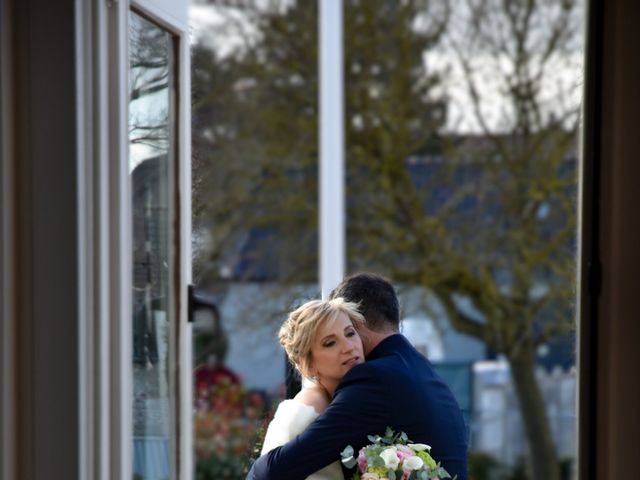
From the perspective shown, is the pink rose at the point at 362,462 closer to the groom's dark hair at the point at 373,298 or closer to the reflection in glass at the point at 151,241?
the groom's dark hair at the point at 373,298

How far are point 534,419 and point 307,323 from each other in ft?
15.9

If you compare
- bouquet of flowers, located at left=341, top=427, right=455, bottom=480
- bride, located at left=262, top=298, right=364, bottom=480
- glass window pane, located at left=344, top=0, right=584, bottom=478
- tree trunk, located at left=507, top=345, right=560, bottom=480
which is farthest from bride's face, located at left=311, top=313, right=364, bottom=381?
tree trunk, located at left=507, top=345, right=560, bottom=480

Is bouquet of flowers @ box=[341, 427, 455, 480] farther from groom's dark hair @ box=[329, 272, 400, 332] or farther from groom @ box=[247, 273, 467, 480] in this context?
groom's dark hair @ box=[329, 272, 400, 332]

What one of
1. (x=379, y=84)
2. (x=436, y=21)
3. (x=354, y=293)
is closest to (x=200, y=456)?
(x=379, y=84)

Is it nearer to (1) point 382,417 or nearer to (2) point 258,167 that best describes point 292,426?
(1) point 382,417

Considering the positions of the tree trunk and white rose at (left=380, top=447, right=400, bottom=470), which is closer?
white rose at (left=380, top=447, right=400, bottom=470)

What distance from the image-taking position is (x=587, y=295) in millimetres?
1223

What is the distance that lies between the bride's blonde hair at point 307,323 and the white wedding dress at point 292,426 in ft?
0.16

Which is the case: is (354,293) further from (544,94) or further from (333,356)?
(544,94)

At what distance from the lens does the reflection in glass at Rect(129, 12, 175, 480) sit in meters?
1.57

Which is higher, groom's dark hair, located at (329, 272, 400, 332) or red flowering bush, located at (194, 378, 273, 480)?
groom's dark hair, located at (329, 272, 400, 332)

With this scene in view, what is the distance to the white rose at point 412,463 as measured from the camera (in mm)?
1337

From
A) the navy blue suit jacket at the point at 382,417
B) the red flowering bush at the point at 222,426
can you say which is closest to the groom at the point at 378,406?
the navy blue suit jacket at the point at 382,417

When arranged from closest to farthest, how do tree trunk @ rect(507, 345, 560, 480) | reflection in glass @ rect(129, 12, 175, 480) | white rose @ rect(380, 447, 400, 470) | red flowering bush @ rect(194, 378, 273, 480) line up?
white rose @ rect(380, 447, 400, 470)
reflection in glass @ rect(129, 12, 175, 480)
red flowering bush @ rect(194, 378, 273, 480)
tree trunk @ rect(507, 345, 560, 480)
